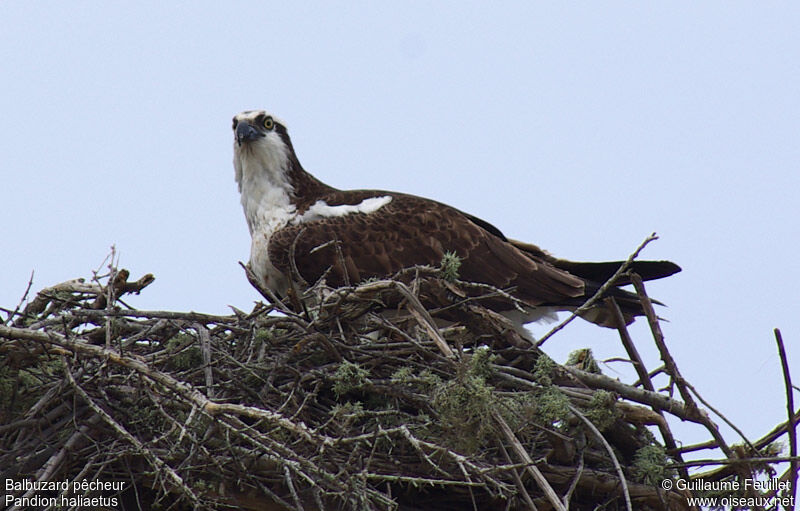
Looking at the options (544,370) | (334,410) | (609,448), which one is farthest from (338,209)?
(609,448)

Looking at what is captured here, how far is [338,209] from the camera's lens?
17.8 ft

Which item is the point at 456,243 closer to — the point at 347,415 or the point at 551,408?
the point at 551,408

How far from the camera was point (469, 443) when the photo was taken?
354 centimetres

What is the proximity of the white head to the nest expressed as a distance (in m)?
1.22

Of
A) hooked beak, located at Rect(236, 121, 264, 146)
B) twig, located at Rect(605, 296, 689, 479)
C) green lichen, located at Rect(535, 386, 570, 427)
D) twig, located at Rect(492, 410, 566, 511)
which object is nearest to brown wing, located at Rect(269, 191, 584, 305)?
hooked beak, located at Rect(236, 121, 264, 146)

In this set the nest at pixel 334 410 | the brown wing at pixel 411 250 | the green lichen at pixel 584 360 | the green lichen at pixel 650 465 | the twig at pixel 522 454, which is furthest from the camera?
the brown wing at pixel 411 250

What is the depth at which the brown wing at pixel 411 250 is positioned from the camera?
518 cm

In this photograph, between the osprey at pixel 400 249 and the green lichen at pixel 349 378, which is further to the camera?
the osprey at pixel 400 249

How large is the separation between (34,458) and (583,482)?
2109mm

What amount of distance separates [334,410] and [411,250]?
1696 millimetres

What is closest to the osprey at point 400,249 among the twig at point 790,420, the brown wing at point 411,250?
the brown wing at point 411,250

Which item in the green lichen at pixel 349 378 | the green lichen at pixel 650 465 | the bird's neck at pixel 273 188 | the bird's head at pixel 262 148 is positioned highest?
the bird's head at pixel 262 148

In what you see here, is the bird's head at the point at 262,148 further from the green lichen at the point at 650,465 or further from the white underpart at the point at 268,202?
the green lichen at the point at 650,465

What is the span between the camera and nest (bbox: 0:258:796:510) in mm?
3527
